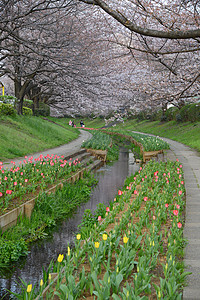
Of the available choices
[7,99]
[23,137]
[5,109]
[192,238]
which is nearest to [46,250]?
[192,238]

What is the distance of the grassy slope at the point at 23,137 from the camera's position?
12227 mm

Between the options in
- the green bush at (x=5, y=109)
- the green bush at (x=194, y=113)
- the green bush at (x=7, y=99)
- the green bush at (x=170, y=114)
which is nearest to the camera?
the green bush at (x=5, y=109)

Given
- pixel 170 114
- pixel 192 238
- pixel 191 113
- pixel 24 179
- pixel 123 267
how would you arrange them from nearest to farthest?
1. pixel 123 267
2. pixel 192 238
3. pixel 24 179
4. pixel 191 113
5. pixel 170 114

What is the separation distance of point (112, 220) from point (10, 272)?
62.9 inches

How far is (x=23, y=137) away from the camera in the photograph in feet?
49.3

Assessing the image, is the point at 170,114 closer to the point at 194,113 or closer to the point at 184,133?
the point at 194,113

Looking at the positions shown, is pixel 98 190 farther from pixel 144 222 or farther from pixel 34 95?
pixel 34 95

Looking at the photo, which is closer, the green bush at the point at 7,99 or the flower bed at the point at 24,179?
the flower bed at the point at 24,179

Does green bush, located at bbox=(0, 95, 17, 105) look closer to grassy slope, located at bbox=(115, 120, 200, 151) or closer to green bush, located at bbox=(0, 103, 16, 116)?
green bush, located at bbox=(0, 103, 16, 116)

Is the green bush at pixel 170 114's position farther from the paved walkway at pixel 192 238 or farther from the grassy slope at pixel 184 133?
the paved walkway at pixel 192 238

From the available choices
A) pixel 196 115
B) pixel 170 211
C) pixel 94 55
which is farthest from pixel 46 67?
pixel 196 115

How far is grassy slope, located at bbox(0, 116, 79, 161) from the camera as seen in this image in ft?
40.1

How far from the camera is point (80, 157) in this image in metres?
12.8

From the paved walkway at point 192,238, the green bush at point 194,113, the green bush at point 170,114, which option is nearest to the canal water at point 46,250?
the paved walkway at point 192,238
